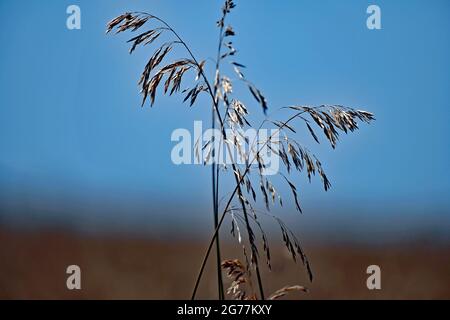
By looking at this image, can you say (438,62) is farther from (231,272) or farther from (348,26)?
(231,272)

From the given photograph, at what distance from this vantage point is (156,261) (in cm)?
168

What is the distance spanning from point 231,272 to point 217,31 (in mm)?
833

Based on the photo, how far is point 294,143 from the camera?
49.8 inches

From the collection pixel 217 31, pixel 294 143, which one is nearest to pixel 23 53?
pixel 217 31

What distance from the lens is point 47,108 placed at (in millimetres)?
1695

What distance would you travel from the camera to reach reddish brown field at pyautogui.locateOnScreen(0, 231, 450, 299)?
5.40ft

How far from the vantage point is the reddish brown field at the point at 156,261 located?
1.64 meters

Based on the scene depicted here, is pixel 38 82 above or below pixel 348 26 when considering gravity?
below
